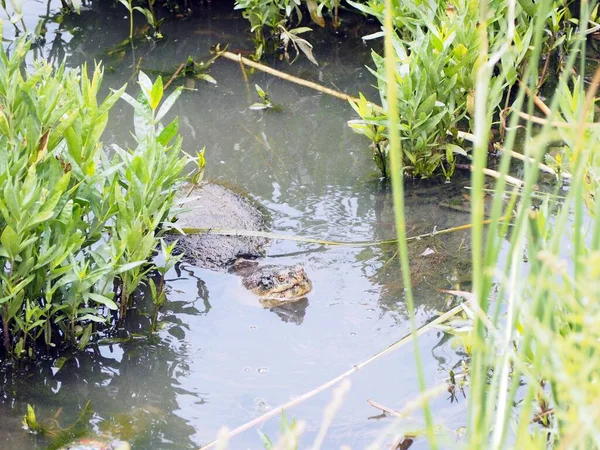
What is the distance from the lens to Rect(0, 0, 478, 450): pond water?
9.32 feet

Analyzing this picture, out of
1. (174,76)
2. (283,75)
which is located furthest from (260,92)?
(174,76)

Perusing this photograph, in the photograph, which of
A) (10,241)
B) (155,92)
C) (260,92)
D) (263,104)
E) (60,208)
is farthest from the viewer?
(263,104)

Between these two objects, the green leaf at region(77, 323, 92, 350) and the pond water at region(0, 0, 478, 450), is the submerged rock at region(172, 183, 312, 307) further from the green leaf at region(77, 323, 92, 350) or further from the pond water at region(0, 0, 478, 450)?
A: the green leaf at region(77, 323, 92, 350)

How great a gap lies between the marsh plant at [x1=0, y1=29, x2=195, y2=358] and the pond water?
0.23m

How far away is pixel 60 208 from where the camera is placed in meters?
2.94

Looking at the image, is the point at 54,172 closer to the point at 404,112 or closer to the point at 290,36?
the point at 404,112

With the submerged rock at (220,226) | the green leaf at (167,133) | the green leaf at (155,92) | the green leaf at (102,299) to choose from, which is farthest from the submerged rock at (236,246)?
the green leaf at (102,299)

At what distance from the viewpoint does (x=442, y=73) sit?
158 inches

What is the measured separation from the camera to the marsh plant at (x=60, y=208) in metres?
2.77

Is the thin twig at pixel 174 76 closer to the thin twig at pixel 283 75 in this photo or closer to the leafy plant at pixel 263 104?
the thin twig at pixel 283 75

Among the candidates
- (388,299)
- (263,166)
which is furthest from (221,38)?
(388,299)

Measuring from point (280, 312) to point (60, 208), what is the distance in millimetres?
1180

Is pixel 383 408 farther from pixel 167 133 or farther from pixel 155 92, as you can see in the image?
pixel 155 92

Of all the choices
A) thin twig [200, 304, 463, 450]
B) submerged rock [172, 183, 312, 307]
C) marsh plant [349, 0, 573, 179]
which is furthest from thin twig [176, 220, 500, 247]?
thin twig [200, 304, 463, 450]
